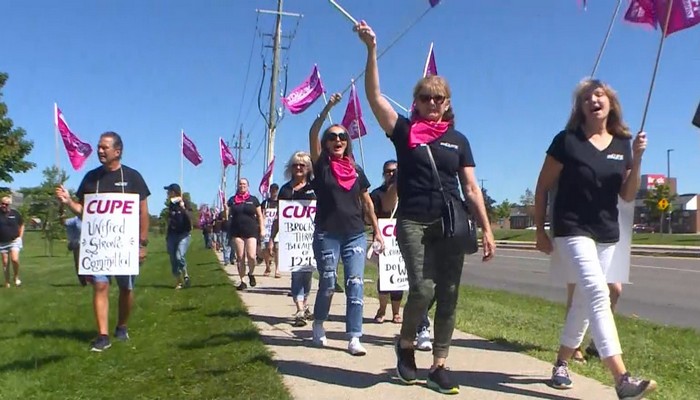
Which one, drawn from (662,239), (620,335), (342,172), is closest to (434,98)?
(342,172)

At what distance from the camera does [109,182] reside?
696cm

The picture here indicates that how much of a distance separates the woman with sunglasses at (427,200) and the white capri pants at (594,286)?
51cm

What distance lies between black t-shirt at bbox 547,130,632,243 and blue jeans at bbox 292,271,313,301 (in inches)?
157

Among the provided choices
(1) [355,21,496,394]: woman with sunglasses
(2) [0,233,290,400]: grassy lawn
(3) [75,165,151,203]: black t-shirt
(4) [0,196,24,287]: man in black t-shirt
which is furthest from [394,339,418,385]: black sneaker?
(4) [0,196,24,287]: man in black t-shirt

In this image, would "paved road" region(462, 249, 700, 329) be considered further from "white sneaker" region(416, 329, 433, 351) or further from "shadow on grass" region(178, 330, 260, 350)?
"shadow on grass" region(178, 330, 260, 350)

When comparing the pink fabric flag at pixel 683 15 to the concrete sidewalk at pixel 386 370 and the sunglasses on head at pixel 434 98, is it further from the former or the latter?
the concrete sidewalk at pixel 386 370

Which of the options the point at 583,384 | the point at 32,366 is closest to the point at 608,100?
the point at 583,384

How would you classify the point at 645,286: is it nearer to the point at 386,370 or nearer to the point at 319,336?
the point at 319,336

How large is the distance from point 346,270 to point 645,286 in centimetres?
1176

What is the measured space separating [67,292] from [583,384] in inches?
398

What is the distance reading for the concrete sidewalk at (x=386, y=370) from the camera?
4.80 metres

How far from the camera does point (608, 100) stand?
4852mm

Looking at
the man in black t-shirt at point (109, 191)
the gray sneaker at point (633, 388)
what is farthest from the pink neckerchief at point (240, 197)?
the gray sneaker at point (633, 388)

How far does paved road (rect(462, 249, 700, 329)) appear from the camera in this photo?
11.7 m
